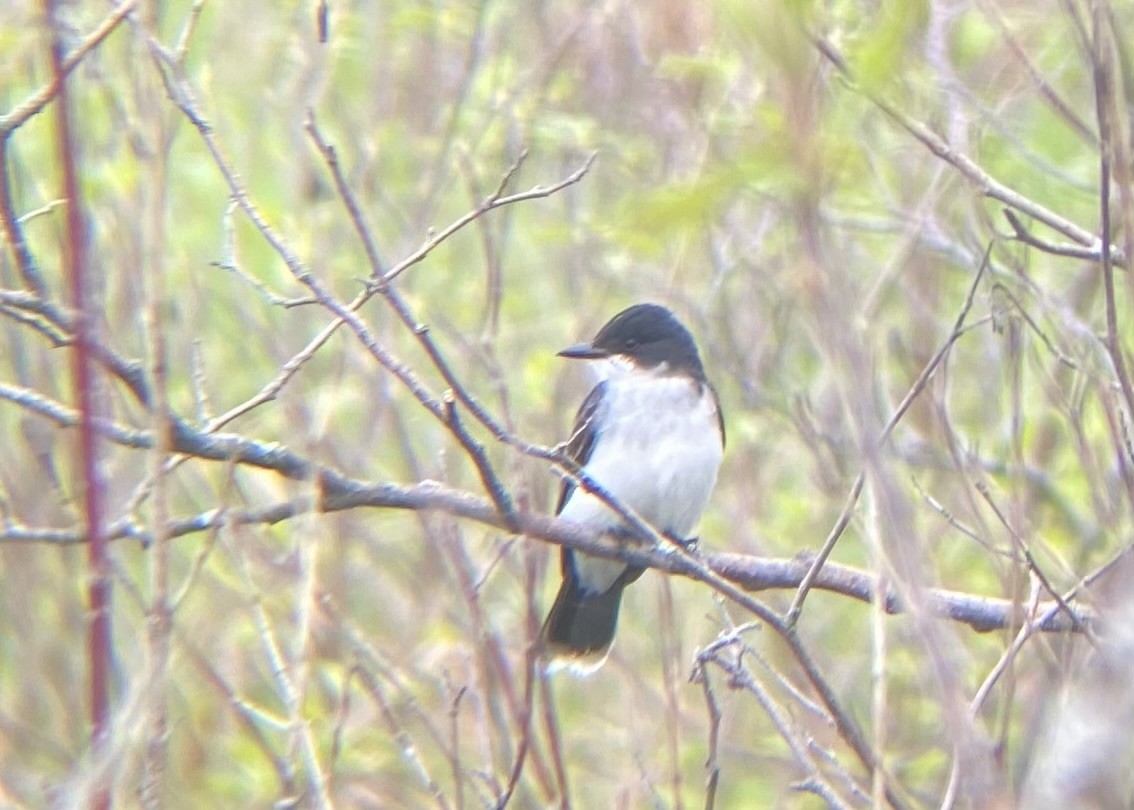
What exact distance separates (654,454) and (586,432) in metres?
0.26

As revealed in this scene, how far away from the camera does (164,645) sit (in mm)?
1996

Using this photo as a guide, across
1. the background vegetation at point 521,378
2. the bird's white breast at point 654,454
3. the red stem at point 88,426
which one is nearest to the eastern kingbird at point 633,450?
the bird's white breast at point 654,454

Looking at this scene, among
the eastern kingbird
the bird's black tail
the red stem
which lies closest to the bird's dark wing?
the eastern kingbird

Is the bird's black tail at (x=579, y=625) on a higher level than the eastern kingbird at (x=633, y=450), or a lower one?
lower

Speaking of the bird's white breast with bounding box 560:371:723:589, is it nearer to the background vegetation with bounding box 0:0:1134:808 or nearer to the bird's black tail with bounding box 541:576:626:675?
the bird's black tail with bounding box 541:576:626:675

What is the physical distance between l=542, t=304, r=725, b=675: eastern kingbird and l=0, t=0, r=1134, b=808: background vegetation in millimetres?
177

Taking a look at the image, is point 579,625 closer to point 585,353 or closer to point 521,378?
point 585,353

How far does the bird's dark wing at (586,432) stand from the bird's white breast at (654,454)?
2 cm

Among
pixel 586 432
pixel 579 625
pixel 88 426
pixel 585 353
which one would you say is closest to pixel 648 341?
pixel 585 353

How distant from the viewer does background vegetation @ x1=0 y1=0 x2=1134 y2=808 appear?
4.18 m

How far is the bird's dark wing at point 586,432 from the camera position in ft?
16.7

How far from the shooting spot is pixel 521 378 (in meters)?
7.45

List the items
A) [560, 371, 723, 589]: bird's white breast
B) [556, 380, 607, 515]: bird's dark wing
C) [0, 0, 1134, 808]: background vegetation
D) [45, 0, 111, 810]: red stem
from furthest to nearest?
[556, 380, 607, 515]: bird's dark wing
[560, 371, 723, 589]: bird's white breast
[0, 0, 1134, 808]: background vegetation
[45, 0, 111, 810]: red stem

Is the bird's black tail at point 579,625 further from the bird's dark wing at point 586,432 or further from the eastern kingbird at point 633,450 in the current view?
the bird's dark wing at point 586,432
